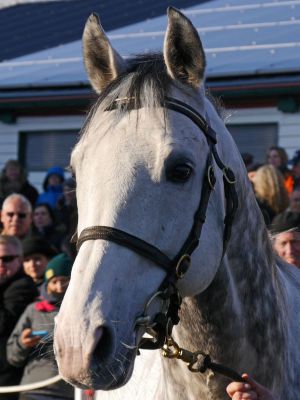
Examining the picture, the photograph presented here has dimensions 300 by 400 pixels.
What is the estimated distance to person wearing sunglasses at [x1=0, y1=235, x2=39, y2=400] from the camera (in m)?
7.52

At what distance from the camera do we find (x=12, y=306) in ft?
25.6

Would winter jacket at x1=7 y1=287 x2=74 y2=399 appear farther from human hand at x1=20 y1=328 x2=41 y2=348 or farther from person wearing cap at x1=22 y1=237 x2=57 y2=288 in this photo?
person wearing cap at x1=22 y1=237 x2=57 y2=288

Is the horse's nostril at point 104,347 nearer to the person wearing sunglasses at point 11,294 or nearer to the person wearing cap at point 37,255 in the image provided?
the person wearing sunglasses at point 11,294

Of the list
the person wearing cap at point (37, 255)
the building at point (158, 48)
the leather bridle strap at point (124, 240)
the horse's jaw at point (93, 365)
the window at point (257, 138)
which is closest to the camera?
the horse's jaw at point (93, 365)

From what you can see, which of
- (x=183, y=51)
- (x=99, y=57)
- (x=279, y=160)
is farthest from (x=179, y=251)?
(x=279, y=160)

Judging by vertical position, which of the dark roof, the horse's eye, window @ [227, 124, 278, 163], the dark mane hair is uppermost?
the dark roof

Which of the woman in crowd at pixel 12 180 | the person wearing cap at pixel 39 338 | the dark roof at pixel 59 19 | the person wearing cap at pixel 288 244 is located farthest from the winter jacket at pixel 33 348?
the dark roof at pixel 59 19

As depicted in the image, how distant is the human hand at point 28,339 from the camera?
719 centimetres

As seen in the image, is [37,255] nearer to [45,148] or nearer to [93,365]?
[93,365]

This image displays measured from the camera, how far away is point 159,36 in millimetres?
16500

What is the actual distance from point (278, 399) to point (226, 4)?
14.8m

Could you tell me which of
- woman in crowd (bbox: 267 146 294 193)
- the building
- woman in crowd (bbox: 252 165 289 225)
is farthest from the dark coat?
the building

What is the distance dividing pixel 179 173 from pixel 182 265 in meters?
0.35

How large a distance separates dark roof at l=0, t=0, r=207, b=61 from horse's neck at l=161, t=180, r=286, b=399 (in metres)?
14.6
